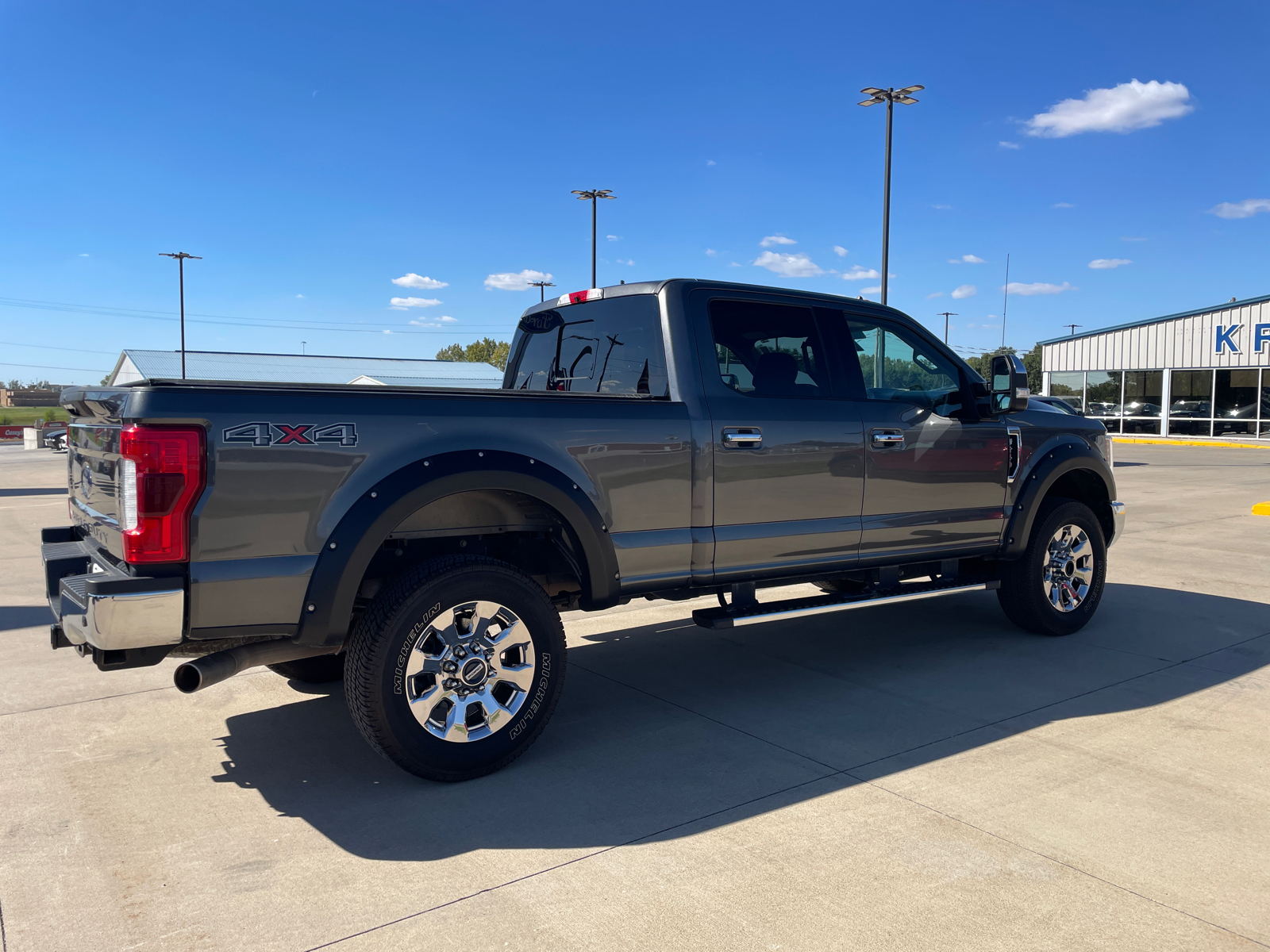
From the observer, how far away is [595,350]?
5.18 m

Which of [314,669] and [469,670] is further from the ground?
[469,670]

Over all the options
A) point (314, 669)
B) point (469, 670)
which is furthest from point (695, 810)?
point (314, 669)

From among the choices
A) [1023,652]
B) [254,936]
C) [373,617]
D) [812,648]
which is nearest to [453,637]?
[373,617]

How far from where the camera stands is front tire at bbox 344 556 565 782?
368 cm

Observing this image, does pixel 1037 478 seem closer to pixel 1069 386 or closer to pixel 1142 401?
pixel 1142 401

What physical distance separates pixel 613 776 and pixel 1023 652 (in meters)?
3.12

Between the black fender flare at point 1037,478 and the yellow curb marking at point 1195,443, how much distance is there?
95.4ft

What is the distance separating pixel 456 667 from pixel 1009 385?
11.7 feet

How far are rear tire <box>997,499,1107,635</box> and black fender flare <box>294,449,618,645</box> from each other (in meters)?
3.36

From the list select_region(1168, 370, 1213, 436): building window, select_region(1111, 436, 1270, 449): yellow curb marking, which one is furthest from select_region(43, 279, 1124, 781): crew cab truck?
select_region(1168, 370, 1213, 436): building window

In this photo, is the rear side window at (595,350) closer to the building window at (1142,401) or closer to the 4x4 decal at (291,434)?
the 4x4 decal at (291,434)

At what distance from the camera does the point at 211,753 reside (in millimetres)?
4242

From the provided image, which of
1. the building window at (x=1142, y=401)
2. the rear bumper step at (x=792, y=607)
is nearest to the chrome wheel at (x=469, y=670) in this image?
the rear bumper step at (x=792, y=607)

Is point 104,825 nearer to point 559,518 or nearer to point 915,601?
point 559,518
